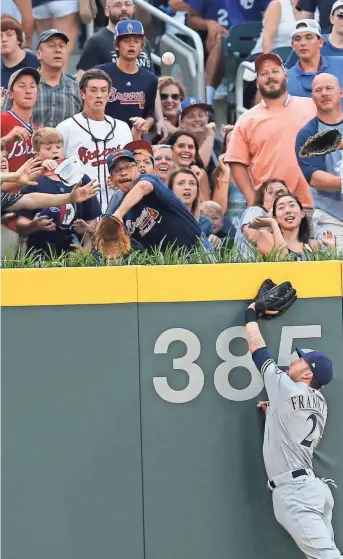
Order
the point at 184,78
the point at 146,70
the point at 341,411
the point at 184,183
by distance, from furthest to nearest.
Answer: the point at 184,78
the point at 146,70
the point at 184,183
the point at 341,411

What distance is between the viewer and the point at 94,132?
30.2 feet

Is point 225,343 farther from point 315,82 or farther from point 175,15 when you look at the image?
point 175,15

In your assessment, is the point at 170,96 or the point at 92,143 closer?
the point at 92,143

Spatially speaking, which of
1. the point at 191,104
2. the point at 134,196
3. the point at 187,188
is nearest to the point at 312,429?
the point at 134,196

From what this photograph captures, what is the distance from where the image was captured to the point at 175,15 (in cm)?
1265

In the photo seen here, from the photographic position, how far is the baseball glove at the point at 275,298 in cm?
690

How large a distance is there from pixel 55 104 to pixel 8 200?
181cm

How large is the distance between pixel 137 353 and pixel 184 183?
204 cm

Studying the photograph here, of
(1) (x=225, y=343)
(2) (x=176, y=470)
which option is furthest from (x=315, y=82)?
(2) (x=176, y=470)

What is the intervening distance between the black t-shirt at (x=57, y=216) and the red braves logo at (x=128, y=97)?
154cm

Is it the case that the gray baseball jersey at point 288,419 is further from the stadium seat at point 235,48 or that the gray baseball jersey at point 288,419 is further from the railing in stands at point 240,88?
the stadium seat at point 235,48

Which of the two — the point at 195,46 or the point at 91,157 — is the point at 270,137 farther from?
the point at 195,46

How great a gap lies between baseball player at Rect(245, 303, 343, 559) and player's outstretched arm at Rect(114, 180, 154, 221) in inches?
45.6

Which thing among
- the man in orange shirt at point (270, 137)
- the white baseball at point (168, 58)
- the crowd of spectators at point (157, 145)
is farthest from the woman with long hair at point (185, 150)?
the white baseball at point (168, 58)
